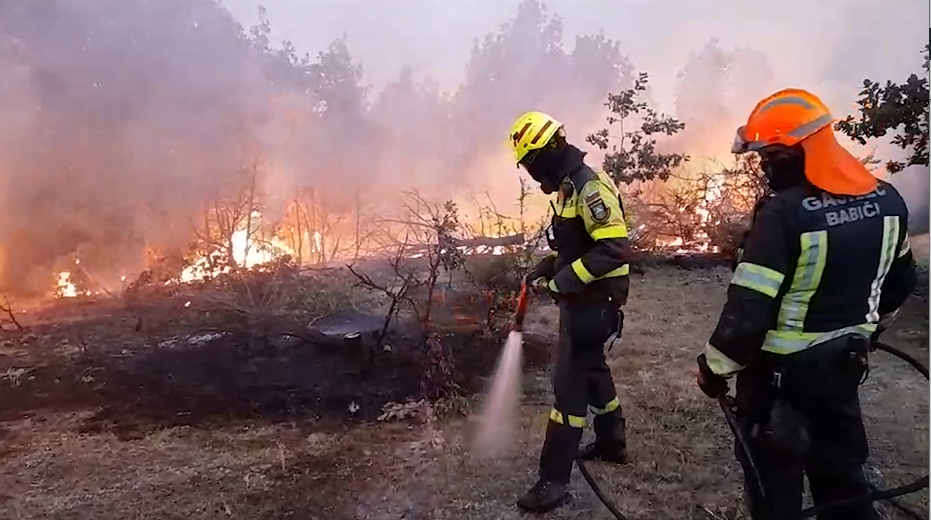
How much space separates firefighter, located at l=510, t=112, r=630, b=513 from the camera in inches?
114

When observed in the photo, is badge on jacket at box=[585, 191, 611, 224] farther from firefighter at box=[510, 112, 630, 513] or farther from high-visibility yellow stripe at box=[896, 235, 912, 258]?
high-visibility yellow stripe at box=[896, 235, 912, 258]

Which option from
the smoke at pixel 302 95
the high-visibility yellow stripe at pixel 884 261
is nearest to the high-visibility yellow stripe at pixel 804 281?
the high-visibility yellow stripe at pixel 884 261

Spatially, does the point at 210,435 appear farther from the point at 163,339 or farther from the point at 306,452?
the point at 163,339

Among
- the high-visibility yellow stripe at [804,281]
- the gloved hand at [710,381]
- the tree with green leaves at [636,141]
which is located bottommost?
the gloved hand at [710,381]

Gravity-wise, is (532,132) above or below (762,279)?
above

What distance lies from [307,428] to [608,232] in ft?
6.75

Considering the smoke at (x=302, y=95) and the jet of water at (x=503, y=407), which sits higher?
the smoke at (x=302, y=95)

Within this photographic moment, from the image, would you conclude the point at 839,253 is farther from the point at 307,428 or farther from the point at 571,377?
the point at 307,428

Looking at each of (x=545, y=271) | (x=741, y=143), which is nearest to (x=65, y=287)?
(x=545, y=271)

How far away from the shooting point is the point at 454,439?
151 inches

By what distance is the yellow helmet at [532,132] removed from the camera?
2.98 metres

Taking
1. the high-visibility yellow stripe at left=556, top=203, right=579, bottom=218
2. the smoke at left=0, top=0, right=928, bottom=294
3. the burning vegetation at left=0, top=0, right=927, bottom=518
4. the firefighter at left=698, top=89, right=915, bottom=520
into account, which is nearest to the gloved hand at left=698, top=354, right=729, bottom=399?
the firefighter at left=698, top=89, right=915, bottom=520

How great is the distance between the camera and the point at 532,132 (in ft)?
9.83

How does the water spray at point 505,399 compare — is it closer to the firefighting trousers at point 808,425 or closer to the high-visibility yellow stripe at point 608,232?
the high-visibility yellow stripe at point 608,232
